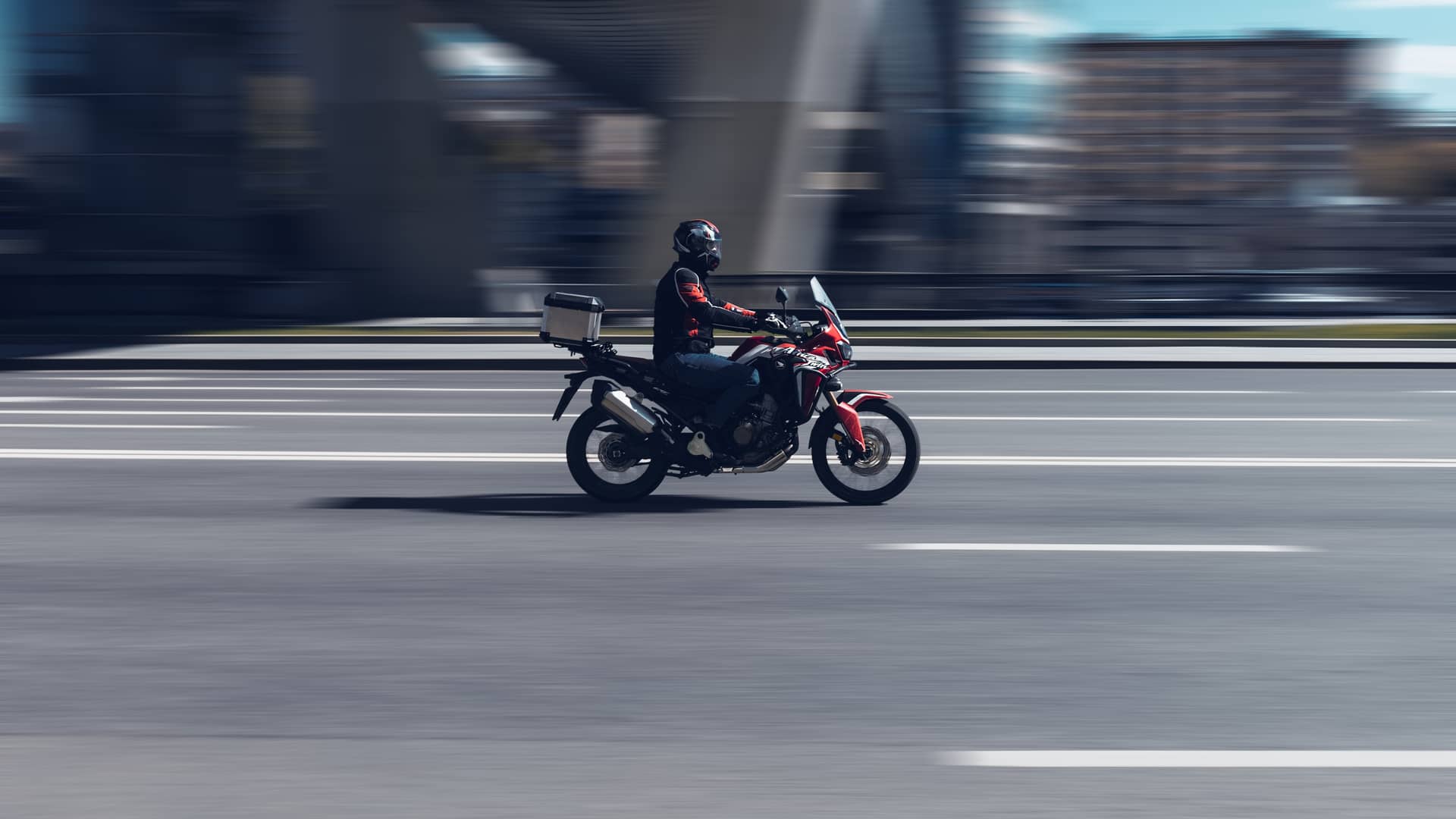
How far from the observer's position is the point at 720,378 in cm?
868

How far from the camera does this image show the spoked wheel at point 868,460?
877cm

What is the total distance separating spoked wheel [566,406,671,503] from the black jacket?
0.48 metres

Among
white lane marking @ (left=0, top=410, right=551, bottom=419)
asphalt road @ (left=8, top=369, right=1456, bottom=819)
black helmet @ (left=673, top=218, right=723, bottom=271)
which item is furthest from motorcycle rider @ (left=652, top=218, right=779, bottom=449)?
white lane marking @ (left=0, top=410, right=551, bottom=419)

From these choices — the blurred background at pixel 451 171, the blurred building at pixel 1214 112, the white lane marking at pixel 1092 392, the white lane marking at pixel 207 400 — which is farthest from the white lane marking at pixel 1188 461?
the blurred building at pixel 1214 112

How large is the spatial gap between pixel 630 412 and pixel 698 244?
0.99 m

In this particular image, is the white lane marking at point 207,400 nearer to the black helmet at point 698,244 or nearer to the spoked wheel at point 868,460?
the black helmet at point 698,244

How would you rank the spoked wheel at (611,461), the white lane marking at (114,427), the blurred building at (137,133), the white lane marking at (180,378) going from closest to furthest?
1. the spoked wheel at (611,461)
2. the white lane marking at (114,427)
3. the white lane marking at (180,378)
4. the blurred building at (137,133)

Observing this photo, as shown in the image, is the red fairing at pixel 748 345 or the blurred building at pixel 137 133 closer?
the red fairing at pixel 748 345

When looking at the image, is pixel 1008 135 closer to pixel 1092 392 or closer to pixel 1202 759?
pixel 1092 392

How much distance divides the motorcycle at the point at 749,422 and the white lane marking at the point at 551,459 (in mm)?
1544

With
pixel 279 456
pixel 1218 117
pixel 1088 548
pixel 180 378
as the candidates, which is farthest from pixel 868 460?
pixel 1218 117

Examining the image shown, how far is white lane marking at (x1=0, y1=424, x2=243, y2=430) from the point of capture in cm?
1295

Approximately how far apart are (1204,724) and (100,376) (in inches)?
660

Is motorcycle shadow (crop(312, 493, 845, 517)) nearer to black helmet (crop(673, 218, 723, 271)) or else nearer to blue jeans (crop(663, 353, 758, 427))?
blue jeans (crop(663, 353, 758, 427))
